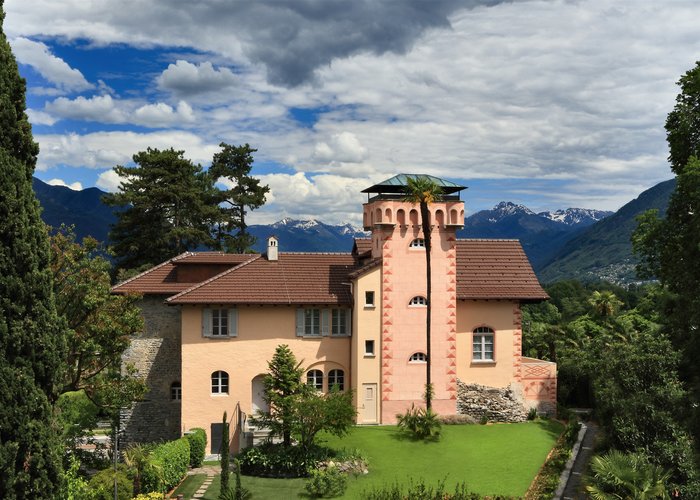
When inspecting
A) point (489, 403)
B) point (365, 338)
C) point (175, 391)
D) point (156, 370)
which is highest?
point (365, 338)

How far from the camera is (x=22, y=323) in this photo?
16.9 meters

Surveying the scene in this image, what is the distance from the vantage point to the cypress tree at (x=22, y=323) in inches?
651

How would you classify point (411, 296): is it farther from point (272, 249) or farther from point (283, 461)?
point (283, 461)

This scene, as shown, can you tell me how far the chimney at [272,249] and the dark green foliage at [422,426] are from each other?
11.5 meters

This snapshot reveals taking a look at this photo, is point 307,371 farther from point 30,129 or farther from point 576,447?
point 30,129

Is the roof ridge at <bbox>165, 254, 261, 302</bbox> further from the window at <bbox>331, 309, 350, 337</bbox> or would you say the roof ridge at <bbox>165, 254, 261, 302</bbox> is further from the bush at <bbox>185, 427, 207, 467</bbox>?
the bush at <bbox>185, 427, 207, 467</bbox>

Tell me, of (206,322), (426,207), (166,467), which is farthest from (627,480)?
(206,322)

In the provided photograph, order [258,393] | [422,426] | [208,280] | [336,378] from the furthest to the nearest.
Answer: [336,378] < [208,280] < [258,393] < [422,426]

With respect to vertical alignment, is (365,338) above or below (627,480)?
above

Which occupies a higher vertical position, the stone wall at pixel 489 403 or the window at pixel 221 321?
the window at pixel 221 321

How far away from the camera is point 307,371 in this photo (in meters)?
33.9

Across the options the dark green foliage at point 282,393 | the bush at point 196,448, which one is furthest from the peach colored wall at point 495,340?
the bush at point 196,448

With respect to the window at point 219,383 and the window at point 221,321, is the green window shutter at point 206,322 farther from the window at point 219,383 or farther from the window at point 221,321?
the window at point 219,383

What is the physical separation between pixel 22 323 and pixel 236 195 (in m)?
43.3
